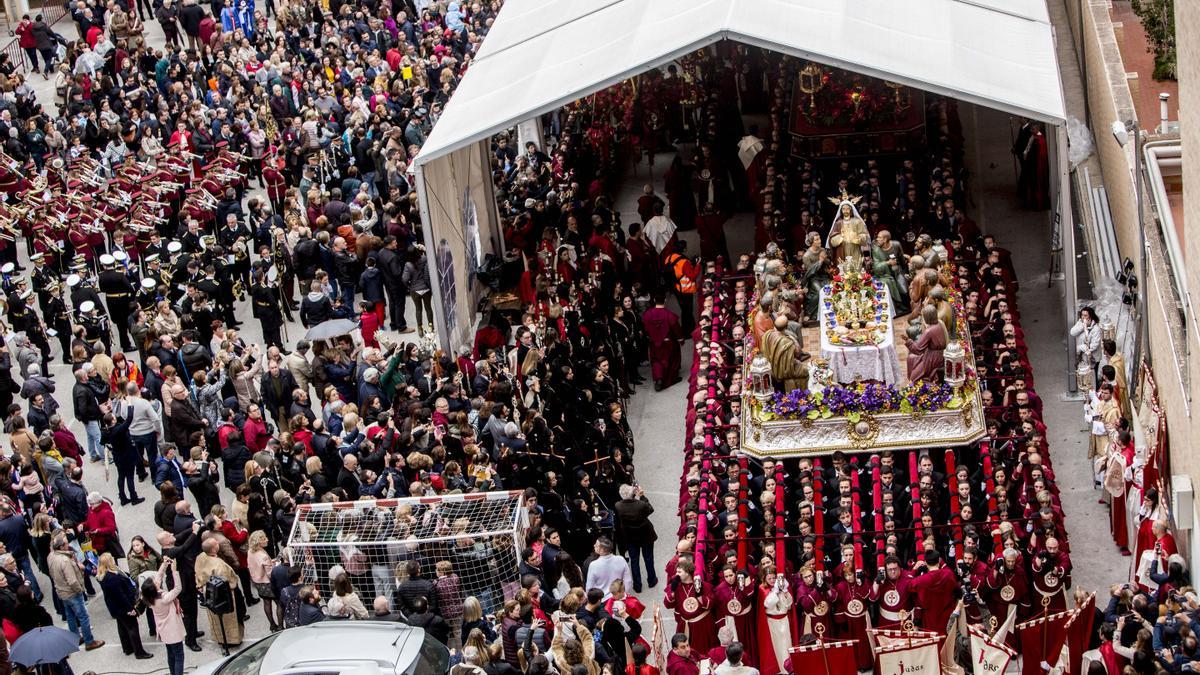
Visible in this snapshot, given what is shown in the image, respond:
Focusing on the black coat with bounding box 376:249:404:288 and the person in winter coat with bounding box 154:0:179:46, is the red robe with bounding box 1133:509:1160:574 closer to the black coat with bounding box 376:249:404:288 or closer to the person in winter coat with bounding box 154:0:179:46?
the black coat with bounding box 376:249:404:288

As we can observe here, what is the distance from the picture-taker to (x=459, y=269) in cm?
3102

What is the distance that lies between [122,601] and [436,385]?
5260 mm

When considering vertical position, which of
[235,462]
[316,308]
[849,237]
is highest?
[849,237]

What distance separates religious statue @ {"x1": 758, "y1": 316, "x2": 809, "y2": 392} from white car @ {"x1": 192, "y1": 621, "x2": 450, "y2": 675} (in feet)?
20.6

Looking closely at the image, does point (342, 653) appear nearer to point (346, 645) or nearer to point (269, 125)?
point (346, 645)

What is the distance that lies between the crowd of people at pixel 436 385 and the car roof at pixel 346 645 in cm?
63

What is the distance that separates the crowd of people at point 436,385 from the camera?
2245cm

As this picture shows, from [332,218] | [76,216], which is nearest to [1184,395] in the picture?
[332,218]

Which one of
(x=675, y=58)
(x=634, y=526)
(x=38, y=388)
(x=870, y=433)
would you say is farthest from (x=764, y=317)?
(x=38, y=388)

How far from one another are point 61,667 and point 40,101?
24.0m

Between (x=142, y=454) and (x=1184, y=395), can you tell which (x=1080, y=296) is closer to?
(x=1184, y=395)

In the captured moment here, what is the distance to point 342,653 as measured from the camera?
21.0 m

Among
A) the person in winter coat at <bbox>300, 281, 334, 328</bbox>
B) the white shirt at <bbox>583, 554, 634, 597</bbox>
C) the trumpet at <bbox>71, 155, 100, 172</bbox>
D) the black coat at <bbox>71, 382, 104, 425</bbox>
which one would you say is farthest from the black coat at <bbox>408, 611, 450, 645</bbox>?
the trumpet at <bbox>71, 155, 100, 172</bbox>

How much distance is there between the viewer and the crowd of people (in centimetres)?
2245
